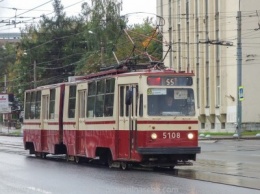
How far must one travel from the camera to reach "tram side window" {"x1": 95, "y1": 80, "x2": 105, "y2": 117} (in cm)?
2290

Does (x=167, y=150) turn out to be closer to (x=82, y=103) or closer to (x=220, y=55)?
(x=82, y=103)

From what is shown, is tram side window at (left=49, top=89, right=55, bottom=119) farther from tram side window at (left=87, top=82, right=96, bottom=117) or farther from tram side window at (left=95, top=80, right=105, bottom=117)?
tram side window at (left=95, top=80, right=105, bottom=117)

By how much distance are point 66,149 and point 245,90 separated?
32500 millimetres

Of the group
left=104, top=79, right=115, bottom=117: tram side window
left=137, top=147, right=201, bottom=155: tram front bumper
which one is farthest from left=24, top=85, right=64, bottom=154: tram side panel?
left=137, top=147, right=201, bottom=155: tram front bumper

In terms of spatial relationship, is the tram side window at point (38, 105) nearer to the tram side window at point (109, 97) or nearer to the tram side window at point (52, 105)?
the tram side window at point (52, 105)

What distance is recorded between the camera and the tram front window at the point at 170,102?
20.7 meters

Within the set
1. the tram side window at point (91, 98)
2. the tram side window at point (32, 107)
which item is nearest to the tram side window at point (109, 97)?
the tram side window at point (91, 98)

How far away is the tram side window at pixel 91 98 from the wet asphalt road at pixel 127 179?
184 centimetres

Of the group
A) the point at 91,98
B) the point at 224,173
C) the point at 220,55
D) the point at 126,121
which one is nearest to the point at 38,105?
the point at 91,98

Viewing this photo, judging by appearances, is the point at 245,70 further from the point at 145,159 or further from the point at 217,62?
the point at 145,159

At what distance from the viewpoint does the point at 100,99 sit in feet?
75.7

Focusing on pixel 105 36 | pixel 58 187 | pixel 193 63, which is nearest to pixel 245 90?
pixel 193 63

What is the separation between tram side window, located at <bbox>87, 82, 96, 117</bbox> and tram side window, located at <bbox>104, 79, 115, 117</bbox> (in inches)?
46.3

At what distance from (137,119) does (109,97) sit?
2.03m
